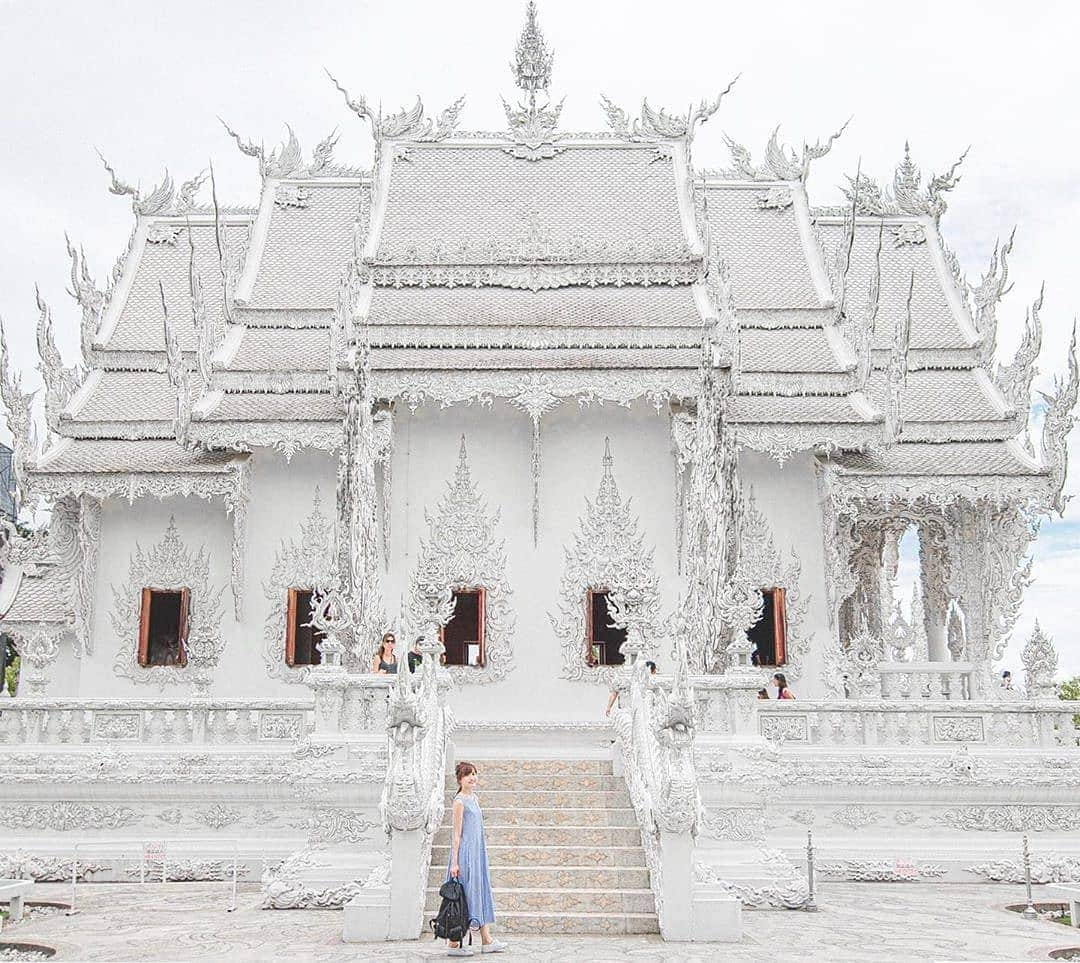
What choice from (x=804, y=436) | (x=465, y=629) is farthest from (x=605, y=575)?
(x=804, y=436)

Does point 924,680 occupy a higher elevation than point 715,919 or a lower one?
higher

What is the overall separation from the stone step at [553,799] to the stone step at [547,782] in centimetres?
7

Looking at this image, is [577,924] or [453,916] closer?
[453,916]

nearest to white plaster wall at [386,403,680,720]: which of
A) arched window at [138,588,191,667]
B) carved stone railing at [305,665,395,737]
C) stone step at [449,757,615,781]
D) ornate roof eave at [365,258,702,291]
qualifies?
ornate roof eave at [365,258,702,291]

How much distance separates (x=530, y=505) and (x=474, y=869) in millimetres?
6775

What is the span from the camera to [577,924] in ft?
23.1

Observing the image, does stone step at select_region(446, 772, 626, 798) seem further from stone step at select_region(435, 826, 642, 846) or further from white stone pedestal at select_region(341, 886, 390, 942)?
white stone pedestal at select_region(341, 886, 390, 942)

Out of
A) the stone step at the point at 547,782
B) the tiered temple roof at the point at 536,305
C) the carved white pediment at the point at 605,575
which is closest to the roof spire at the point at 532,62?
the tiered temple roof at the point at 536,305

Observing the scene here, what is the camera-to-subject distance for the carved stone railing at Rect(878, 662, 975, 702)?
1192 centimetres

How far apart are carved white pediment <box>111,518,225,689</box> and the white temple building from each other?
0.05 metres

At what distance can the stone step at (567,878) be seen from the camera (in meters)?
7.46

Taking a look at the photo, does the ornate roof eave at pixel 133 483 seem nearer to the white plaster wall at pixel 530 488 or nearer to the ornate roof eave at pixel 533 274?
the white plaster wall at pixel 530 488

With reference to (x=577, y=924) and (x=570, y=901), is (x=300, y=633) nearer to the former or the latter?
(x=570, y=901)

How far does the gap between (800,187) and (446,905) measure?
39.8ft
